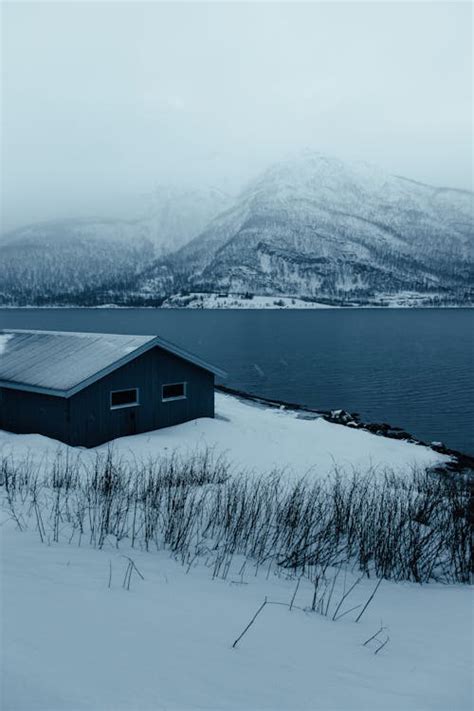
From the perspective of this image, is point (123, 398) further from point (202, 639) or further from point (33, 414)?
point (202, 639)

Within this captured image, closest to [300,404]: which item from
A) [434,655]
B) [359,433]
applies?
[359,433]

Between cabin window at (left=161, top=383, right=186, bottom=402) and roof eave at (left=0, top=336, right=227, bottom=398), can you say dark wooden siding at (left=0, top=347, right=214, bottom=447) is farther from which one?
roof eave at (left=0, top=336, right=227, bottom=398)

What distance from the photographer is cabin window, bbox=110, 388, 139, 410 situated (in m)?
22.2

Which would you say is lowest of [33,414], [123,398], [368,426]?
[368,426]

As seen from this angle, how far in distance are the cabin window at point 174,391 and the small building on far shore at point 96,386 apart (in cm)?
5

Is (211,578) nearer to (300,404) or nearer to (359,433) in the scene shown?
(359,433)

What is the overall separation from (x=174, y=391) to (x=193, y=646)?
21.4 meters

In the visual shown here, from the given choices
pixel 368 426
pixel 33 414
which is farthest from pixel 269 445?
pixel 368 426

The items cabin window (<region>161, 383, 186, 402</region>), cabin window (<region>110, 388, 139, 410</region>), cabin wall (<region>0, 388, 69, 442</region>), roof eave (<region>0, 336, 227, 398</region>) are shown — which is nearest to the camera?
roof eave (<region>0, 336, 227, 398</region>)

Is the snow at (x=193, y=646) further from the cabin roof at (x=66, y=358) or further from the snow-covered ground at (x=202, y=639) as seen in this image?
the cabin roof at (x=66, y=358)

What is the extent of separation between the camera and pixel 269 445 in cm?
2389

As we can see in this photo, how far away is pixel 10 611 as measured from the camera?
3898mm

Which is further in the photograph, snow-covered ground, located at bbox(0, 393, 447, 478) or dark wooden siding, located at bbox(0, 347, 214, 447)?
dark wooden siding, located at bbox(0, 347, 214, 447)

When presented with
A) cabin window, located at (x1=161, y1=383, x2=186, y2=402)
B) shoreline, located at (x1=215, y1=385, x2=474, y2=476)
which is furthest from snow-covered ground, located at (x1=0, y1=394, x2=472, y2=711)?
shoreline, located at (x1=215, y1=385, x2=474, y2=476)
